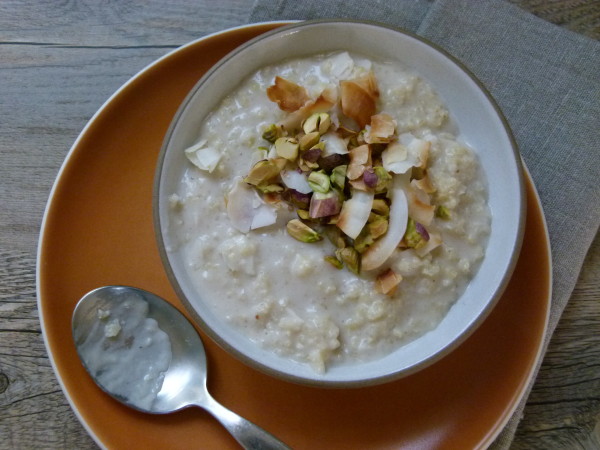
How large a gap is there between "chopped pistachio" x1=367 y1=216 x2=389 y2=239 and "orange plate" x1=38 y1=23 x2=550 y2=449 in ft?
1.62

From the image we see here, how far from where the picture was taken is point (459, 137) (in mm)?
1920

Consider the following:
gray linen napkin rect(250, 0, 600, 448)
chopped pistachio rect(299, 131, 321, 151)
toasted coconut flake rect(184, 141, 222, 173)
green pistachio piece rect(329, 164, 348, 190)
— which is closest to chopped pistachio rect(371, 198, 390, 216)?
green pistachio piece rect(329, 164, 348, 190)

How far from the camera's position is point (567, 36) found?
2145 millimetres

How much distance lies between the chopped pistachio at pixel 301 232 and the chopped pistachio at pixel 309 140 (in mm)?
209

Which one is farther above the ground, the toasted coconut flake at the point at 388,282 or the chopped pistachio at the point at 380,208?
the chopped pistachio at the point at 380,208

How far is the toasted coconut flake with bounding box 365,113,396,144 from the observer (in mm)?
1745

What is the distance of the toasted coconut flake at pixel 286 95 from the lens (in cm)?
180

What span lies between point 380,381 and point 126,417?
2.60ft

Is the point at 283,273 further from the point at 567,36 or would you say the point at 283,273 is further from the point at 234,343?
the point at 567,36

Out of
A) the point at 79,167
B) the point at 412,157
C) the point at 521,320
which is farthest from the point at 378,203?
the point at 79,167

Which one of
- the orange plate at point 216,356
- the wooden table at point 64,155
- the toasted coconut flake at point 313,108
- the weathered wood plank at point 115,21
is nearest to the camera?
the toasted coconut flake at point 313,108

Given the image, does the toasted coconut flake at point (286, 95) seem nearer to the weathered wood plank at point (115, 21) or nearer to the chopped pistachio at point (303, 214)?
the chopped pistachio at point (303, 214)

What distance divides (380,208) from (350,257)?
0.54 feet

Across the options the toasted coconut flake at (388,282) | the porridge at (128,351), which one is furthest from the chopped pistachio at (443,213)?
the porridge at (128,351)
